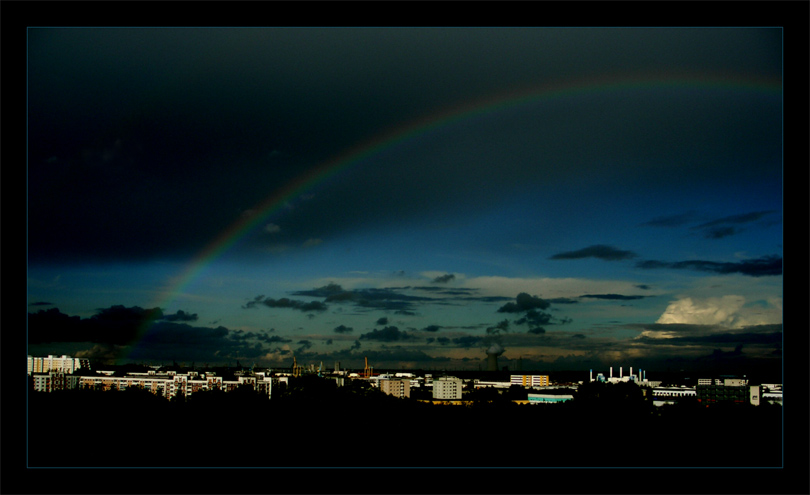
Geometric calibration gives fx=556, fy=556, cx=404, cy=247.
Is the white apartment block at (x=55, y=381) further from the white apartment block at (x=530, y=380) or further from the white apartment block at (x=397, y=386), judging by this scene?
the white apartment block at (x=530, y=380)

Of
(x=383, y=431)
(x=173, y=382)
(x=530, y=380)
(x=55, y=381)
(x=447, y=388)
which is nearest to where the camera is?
(x=383, y=431)

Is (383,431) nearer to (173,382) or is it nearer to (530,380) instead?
(173,382)

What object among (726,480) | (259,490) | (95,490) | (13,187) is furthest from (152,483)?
(726,480)

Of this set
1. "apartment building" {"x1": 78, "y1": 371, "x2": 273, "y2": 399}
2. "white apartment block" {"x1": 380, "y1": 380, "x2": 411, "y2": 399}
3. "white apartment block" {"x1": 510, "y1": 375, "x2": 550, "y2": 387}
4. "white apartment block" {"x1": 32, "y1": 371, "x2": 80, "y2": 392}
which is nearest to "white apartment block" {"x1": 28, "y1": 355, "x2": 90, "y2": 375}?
"white apartment block" {"x1": 32, "y1": 371, "x2": 80, "y2": 392}

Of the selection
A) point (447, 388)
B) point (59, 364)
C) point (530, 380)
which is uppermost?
point (59, 364)

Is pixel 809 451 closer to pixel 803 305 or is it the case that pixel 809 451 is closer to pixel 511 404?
pixel 803 305

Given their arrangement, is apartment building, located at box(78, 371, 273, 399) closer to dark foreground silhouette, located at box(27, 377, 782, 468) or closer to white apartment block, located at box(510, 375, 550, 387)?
dark foreground silhouette, located at box(27, 377, 782, 468)

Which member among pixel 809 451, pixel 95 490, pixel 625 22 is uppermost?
pixel 625 22

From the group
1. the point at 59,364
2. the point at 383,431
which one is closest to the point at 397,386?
the point at 383,431
